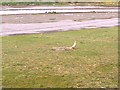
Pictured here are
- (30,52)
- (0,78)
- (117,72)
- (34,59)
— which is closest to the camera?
(0,78)

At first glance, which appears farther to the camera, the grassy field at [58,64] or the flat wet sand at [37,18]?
the flat wet sand at [37,18]

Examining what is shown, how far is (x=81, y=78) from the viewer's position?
392 inches

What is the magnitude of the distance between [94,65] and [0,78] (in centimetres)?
343

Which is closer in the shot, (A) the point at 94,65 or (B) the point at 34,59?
(A) the point at 94,65

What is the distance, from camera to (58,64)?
11.8 meters

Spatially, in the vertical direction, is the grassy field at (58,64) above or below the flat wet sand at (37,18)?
above

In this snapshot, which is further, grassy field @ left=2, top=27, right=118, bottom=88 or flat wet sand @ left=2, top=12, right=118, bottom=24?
flat wet sand @ left=2, top=12, right=118, bottom=24

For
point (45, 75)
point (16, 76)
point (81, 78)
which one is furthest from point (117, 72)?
point (16, 76)

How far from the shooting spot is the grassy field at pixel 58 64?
374 inches

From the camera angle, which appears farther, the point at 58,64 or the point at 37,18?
the point at 37,18

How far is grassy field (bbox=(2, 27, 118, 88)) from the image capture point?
950 centimetres

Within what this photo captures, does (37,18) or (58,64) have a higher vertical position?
(58,64)

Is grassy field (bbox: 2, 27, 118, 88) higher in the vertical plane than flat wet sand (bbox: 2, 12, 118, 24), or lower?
higher

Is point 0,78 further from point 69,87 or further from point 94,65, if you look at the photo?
point 94,65
